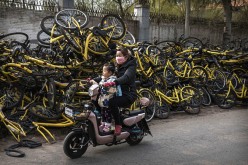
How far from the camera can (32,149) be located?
5590 mm

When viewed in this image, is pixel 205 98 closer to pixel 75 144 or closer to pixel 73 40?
pixel 73 40

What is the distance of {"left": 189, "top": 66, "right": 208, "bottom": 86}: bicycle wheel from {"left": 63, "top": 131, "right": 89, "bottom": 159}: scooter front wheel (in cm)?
482

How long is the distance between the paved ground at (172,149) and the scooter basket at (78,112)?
707mm

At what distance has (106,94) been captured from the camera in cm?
528

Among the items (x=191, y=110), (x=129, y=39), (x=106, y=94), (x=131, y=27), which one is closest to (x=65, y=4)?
(x=131, y=27)

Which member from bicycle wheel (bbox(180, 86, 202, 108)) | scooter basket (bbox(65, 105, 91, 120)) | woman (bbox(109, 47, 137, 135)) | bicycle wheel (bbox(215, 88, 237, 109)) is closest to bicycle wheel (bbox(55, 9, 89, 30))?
woman (bbox(109, 47, 137, 135))

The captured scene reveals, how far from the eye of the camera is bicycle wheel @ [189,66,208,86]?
30.7ft

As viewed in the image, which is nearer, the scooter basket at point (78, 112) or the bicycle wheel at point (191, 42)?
the scooter basket at point (78, 112)

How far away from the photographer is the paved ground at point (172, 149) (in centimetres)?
521

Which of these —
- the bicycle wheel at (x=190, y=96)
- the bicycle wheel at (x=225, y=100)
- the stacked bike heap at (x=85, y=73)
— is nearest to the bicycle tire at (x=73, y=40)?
the stacked bike heap at (x=85, y=73)

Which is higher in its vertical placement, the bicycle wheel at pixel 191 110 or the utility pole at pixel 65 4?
the utility pole at pixel 65 4

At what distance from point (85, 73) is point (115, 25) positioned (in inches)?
67.4

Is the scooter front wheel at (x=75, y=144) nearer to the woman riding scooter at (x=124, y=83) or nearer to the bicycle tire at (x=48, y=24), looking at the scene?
the woman riding scooter at (x=124, y=83)

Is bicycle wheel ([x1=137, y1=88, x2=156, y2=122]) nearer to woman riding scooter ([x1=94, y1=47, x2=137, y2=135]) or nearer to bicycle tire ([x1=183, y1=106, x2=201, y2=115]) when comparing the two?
bicycle tire ([x1=183, y1=106, x2=201, y2=115])
